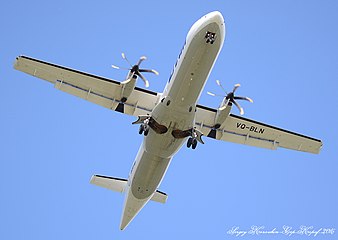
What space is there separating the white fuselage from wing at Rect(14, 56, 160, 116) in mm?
Result: 1937

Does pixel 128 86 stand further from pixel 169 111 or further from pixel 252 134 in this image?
pixel 252 134

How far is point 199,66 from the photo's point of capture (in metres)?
20.3

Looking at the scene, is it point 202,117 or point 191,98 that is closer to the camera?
point 191,98

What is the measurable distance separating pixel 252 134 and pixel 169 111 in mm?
6089

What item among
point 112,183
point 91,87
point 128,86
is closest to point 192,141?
point 128,86

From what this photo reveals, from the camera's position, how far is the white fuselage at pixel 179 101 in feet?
65.9

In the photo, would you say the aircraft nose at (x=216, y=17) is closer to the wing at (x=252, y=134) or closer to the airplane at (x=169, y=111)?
the airplane at (x=169, y=111)

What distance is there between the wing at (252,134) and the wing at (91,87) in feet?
8.94

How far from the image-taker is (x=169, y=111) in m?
21.4

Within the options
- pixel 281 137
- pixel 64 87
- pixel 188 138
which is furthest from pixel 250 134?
pixel 64 87

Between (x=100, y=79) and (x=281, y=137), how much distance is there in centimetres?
926

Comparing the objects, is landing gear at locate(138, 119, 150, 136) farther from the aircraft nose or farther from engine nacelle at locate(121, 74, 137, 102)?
the aircraft nose

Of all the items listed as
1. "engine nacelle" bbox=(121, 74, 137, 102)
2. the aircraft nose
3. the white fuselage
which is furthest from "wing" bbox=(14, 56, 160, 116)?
the aircraft nose

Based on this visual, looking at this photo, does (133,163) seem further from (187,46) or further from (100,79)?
(187,46)
